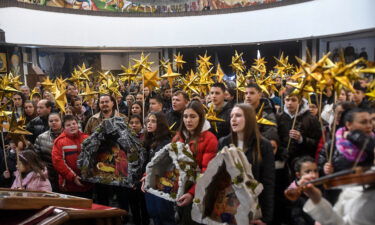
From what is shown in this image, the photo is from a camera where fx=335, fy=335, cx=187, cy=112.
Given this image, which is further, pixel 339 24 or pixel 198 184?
pixel 339 24

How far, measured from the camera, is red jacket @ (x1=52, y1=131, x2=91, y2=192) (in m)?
4.14

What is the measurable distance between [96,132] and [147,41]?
557 inches

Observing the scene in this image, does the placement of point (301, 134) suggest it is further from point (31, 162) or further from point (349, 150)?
point (31, 162)

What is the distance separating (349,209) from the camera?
73.6 inches

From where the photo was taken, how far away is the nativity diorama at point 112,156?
3.82m

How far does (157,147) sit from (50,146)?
1718mm

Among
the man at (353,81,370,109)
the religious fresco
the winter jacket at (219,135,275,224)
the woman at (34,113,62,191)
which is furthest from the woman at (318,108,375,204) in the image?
the religious fresco

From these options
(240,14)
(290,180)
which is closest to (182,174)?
(290,180)

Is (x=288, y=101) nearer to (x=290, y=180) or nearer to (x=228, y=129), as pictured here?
(x=228, y=129)

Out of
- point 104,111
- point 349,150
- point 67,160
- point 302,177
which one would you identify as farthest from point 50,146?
point 349,150

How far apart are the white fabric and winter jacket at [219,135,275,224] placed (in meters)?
0.77

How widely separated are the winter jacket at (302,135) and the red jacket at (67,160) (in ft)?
8.16

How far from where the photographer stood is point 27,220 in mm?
2055

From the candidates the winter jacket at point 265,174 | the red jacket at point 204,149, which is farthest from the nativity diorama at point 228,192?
the red jacket at point 204,149
